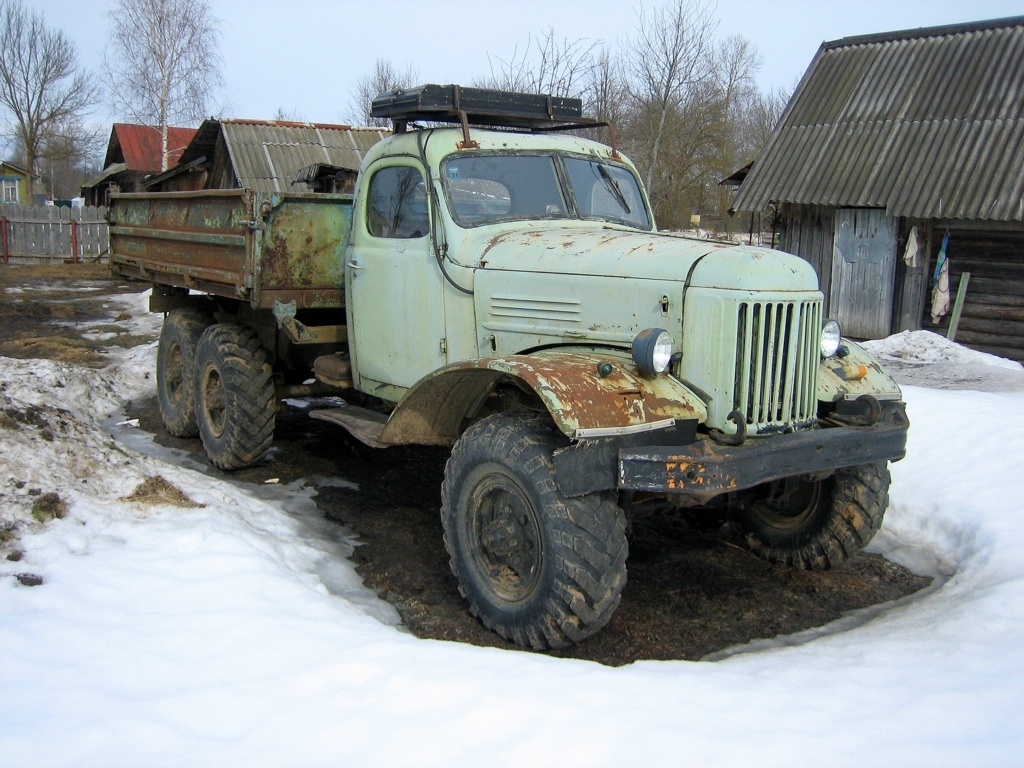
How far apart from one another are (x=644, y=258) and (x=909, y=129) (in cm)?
1120

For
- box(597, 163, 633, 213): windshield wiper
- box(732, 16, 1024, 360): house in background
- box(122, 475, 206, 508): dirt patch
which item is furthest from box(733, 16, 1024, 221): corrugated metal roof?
box(122, 475, 206, 508): dirt patch

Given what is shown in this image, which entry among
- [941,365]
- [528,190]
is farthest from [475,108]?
[941,365]

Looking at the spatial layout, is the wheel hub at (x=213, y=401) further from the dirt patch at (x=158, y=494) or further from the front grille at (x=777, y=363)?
the front grille at (x=777, y=363)

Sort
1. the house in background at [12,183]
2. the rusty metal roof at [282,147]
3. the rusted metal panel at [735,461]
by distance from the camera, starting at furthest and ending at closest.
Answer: the house in background at [12,183] < the rusty metal roof at [282,147] < the rusted metal panel at [735,461]

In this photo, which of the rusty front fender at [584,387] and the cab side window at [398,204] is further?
the cab side window at [398,204]

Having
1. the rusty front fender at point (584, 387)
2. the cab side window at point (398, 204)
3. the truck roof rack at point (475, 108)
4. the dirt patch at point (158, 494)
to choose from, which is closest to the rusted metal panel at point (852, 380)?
the rusty front fender at point (584, 387)

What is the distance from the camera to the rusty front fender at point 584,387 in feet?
11.4

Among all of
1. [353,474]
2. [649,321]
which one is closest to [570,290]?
[649,321]

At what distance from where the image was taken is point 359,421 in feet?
17.6

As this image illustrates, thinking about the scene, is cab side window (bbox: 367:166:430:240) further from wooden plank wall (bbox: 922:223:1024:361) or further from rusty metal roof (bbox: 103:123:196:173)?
rusty metal roof (bbox: 103:123:196:173)

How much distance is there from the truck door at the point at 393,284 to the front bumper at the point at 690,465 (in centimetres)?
160

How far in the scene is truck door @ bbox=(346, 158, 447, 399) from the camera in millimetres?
4953

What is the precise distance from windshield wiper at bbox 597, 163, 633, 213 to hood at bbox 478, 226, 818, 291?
573 mm

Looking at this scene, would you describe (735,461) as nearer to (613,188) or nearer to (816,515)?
(816,515)
